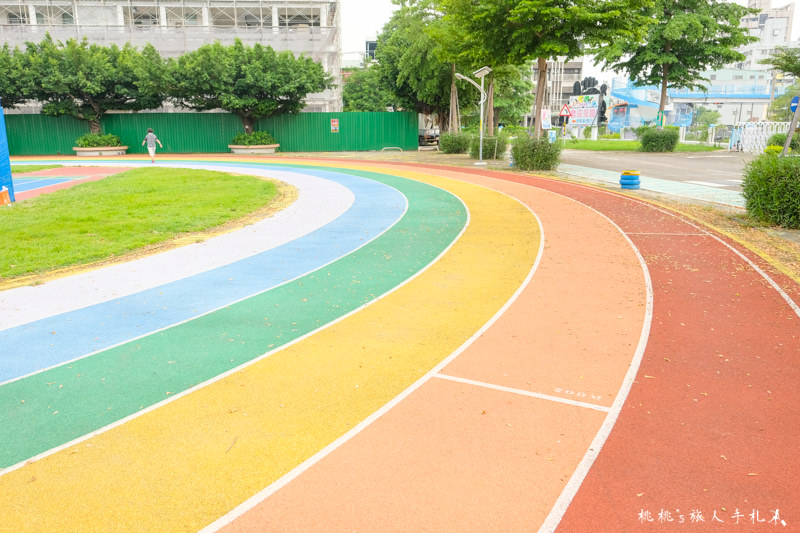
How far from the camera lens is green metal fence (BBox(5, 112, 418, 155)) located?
122 feet

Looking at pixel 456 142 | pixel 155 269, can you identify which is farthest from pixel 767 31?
pixel 155 269

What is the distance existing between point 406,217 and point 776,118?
208 ft

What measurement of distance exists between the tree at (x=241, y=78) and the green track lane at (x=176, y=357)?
2820cm

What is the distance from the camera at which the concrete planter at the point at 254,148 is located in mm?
36594

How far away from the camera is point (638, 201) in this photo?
1584 centimetres

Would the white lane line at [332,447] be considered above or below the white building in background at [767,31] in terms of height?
below

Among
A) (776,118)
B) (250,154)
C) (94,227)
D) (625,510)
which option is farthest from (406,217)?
(776,118)

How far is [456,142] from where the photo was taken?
1335 inches

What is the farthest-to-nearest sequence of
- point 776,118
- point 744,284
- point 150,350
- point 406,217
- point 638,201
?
point 776,118, point 638,201, point 406,217, point 744,284, point 150,350

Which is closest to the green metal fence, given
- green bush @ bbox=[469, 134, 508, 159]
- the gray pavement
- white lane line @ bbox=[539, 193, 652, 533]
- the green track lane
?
green bush @ bbox=[469, 134, 508, 159]

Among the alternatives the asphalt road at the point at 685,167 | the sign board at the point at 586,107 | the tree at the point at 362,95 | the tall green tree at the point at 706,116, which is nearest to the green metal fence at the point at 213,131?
the asphalt road at the point at 685,167

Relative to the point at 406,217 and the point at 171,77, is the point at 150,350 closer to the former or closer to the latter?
the point at 406,217

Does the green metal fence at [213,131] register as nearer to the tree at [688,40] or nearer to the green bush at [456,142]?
the green bush at [456,142]

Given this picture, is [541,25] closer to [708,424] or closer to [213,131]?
[708,424]
